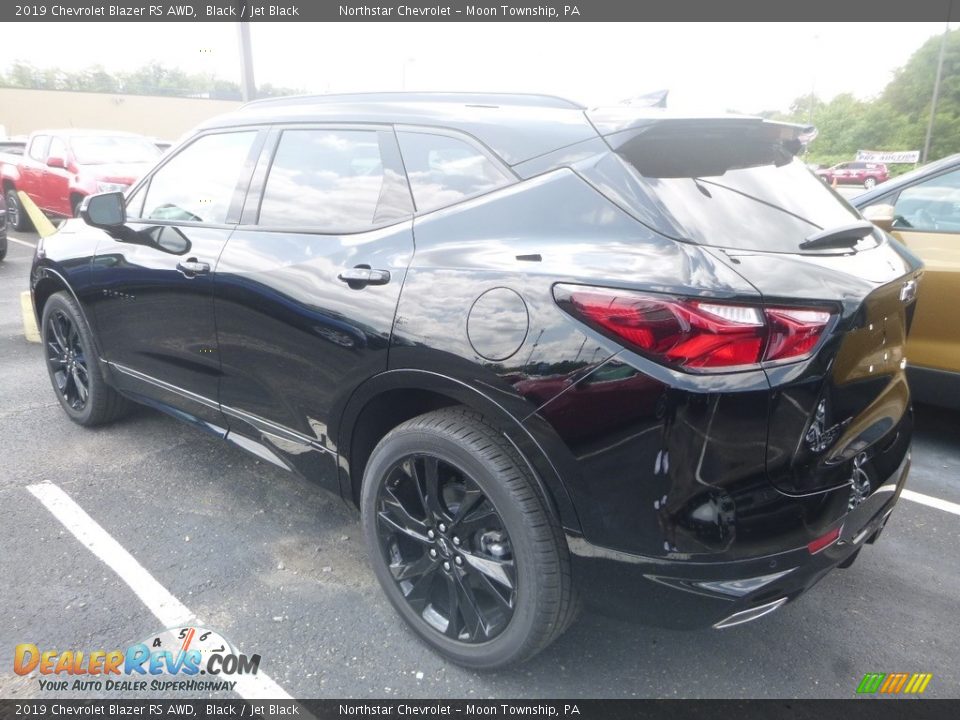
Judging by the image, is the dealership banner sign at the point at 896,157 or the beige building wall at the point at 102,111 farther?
the dealership banner sign at the point at 896,157

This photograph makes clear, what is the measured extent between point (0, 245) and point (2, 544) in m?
7.79

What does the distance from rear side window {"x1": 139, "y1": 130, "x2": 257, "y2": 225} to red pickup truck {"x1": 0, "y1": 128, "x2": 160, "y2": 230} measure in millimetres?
7816

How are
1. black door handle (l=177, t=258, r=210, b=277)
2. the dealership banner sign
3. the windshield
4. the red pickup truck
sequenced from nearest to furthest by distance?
black door handle (l=177, t=258, r=210, b=277) < the red pickup truck < the windshield < the dealership banner sign

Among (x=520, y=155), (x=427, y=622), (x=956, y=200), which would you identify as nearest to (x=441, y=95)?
(x=520, y=155)

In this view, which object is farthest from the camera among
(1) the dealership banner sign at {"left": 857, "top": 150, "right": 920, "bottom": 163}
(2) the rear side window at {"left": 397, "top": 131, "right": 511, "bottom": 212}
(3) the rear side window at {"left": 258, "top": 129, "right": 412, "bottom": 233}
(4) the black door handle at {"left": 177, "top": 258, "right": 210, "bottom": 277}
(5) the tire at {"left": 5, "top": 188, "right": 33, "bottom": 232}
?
(1) the dealership banner sign at {"left": 857, "top": 150, "right": 920, "bottom": 163}

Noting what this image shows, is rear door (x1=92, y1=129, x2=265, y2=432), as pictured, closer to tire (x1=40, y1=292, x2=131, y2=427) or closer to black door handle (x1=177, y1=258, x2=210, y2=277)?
black door handle (x1=177, y1=258, x2=210, y2=277)

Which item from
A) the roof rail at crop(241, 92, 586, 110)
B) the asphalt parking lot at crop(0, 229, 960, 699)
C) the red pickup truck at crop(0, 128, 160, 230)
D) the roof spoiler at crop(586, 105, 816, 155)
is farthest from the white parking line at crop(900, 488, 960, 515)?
the red pickup truck at crop(0, 128, 160, 230)

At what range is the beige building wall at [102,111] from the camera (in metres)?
32.0

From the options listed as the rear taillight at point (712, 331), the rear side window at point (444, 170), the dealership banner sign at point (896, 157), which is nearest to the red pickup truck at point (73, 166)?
the rear side window at point (444, 170)

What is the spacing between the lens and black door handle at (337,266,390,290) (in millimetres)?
2367

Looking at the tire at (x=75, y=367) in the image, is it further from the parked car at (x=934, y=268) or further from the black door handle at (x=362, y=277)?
the parked car at (x=934, y=268)

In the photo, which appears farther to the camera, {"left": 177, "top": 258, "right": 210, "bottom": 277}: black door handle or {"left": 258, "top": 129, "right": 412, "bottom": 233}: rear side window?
{"left": 177, "top": 258, "right": 210, "bottom": 277}: black door handle

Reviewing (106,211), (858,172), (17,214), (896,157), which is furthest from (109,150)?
(858,172)

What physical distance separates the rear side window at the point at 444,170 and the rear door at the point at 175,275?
929mm
